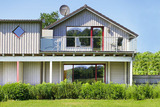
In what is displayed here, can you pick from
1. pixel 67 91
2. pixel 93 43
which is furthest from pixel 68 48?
pixel 67 91

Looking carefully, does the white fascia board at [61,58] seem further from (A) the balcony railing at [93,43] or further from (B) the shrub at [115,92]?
(B) the shrub at [115,92]

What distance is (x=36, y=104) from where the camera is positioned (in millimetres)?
13117

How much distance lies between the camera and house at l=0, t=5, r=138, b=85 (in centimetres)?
1725

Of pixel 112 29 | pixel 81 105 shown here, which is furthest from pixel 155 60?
pixel 81 105

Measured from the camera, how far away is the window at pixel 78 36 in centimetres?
1815

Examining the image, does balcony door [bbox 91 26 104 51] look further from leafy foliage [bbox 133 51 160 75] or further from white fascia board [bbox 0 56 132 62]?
leafy foliage [bbox 133 51 160 75]

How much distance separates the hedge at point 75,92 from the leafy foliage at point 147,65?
1077 cm

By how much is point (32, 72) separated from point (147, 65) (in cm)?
1415

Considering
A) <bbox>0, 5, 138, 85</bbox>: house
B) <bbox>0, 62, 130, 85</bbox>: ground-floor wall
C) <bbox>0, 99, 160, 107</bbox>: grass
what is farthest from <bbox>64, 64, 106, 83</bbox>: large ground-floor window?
<bbox>0, 99, 160, 107</bbox>: grass

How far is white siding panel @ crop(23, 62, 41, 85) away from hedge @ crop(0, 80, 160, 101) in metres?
3.47

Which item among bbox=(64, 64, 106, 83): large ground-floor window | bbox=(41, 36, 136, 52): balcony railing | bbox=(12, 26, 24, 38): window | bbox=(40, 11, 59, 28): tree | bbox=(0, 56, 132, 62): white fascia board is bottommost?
bbox=(64, 64, 106, 83): large ground-floor window

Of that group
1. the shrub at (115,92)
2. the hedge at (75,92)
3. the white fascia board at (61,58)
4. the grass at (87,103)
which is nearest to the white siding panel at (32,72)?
the white fascia board at (61,58)

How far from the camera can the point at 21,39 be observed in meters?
17.6

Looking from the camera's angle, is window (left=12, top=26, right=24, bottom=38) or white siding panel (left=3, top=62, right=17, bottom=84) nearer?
window (left=12, top=26, right=24, bottom=38)
